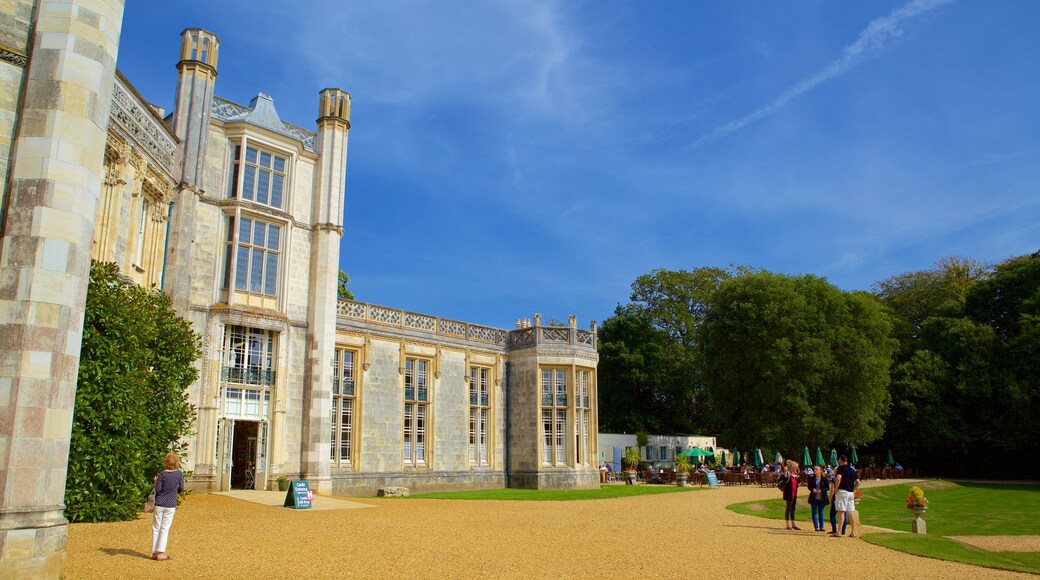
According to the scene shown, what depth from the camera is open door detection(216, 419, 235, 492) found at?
21.1 metres

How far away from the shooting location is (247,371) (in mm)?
22312

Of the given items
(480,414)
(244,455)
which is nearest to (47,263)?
(244,455)

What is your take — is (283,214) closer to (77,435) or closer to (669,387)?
(77,435)

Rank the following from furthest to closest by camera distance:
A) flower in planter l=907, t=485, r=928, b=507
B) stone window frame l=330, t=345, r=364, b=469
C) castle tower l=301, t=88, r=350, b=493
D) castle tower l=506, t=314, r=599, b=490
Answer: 1. castle tower l=506, t=314, r=599, b=490
2. stone window frame l=330, t=345, r=364, b=469
3. castle tower l=301, t=88, r=350, b=493
4. flower in planter l=907, t=485, r=928, b=507

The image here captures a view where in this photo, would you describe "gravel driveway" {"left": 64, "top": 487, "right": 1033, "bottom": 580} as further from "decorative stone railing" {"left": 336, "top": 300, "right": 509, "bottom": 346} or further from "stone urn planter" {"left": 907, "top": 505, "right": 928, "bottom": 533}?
"decorative stone railing" {"left": 336, "top": 300, "right": 509, "bottom": 346}

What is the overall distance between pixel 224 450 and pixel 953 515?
22.0m

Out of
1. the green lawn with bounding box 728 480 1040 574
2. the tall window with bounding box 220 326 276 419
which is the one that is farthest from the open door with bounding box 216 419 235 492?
the green lawn with bounding box 728 480 1040 574

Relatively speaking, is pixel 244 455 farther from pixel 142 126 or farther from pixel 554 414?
pixel 554 414

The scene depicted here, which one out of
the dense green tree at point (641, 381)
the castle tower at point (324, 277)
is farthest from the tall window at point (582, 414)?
the dense green tree at point (641, 381)

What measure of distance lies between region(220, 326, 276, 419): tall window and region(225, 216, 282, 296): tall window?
1.44 m

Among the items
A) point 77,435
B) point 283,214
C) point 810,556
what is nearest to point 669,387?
point 283,214

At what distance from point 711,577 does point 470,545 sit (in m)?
4.32

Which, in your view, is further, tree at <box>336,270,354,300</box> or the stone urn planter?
tree at <box>336,270,354,300</box>

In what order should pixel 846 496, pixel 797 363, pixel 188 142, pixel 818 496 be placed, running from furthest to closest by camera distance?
1. pixel 797 363
2. pixel 188 142
3. pixel 818 496
4. pixel 846 496
